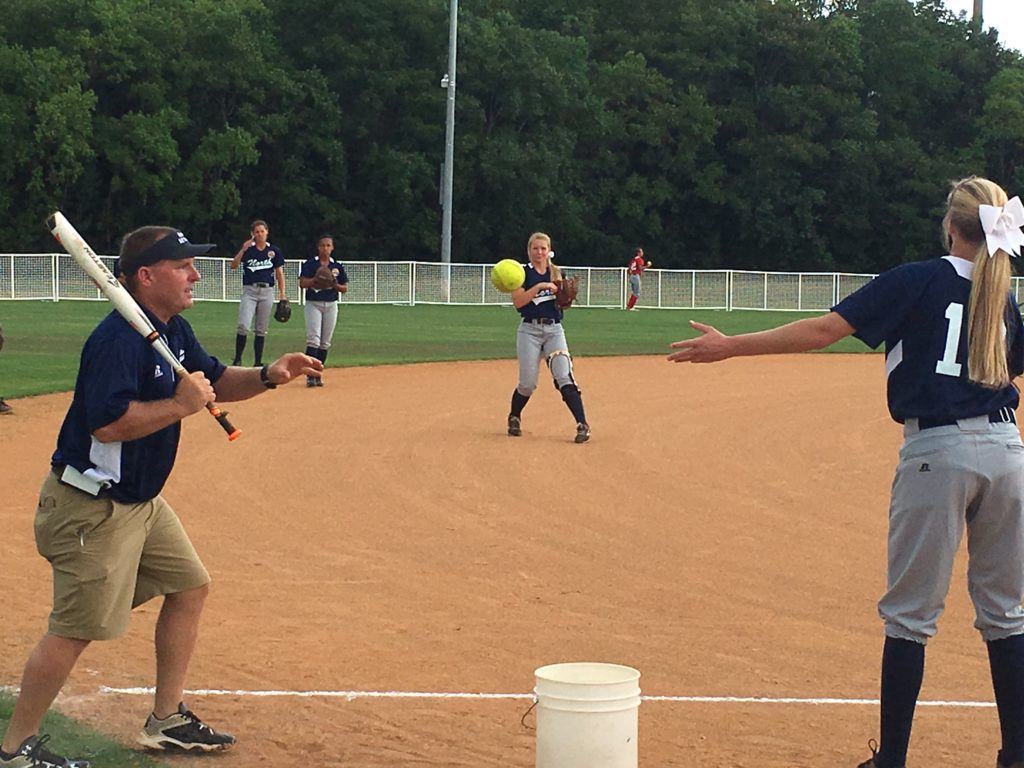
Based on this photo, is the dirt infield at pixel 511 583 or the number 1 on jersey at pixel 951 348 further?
the dirt infield at pixel 511 583

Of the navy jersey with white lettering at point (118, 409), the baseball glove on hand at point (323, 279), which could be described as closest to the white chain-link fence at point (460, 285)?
the baseball glove on hand at point (323, 279)

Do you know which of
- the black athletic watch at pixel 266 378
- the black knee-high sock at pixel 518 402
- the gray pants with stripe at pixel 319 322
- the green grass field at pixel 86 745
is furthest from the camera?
the gray pants with stripe at pixel 319 322

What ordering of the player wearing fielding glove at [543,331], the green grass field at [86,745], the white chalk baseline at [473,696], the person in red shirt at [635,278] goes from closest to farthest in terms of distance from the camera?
the green grass field at [86,745] → the white chalk baseline at [473,696] → the player wearing fielding glove at [543,331] → the person in red shirt at [635,278]

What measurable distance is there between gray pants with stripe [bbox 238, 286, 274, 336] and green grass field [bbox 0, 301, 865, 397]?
2285mm

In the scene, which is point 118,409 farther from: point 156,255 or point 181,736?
point 181,736

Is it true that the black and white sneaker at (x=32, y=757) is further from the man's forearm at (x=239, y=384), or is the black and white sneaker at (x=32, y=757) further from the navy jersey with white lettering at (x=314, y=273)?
the navy jersey with white lettering at (x=314, y=273)

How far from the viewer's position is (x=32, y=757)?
18.0 ft

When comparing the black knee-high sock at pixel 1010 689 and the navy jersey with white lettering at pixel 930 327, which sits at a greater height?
the navy jersey with white lettering at pixel 930 327

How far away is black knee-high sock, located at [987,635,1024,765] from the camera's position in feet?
18.4

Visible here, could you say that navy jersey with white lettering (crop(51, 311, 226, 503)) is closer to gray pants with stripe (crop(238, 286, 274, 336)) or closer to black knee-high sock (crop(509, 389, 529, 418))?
black knee-high sock (crop(509, 389, 529, 418))

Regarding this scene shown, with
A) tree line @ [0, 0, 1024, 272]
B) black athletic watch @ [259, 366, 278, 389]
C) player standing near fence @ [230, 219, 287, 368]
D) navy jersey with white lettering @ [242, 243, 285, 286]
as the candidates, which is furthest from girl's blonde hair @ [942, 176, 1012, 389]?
tree line @ [0, 0, 1024, 272]

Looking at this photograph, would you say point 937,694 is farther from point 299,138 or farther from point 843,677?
point 299,138

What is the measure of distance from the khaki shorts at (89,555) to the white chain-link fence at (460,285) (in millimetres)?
41117

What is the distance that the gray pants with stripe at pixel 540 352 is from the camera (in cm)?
1495
